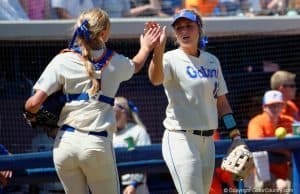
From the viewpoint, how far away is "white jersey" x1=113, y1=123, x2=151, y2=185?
7289 millimetres

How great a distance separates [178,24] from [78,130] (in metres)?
1.16

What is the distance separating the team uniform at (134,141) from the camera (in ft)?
23.8

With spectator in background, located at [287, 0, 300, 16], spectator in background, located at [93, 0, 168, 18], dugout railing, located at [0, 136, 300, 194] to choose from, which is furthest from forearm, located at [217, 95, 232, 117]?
spectator in background, located at [287, 0, 300, 16]

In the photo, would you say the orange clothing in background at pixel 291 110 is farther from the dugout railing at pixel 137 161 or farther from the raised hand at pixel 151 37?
the raised hand at pixel 151 37

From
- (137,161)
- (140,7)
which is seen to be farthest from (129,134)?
(140,7)

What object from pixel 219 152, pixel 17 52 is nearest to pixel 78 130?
pixel 219 152

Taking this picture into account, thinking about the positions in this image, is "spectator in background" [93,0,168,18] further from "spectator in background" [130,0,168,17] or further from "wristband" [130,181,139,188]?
"wristband" [130,181,139,188]

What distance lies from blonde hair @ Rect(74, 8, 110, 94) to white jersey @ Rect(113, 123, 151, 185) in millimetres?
2507

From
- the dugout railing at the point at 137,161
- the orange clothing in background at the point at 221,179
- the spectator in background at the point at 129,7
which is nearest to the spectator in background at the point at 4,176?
the dugout railing at the point at 137,161

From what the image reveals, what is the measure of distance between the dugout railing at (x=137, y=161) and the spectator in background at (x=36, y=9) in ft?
6.35

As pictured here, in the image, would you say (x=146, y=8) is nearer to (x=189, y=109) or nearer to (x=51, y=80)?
(x=189, y=109)

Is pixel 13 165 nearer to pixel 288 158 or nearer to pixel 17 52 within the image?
pixel 17 52

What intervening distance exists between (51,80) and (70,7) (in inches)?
134

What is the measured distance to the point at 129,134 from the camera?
24.5 ft
